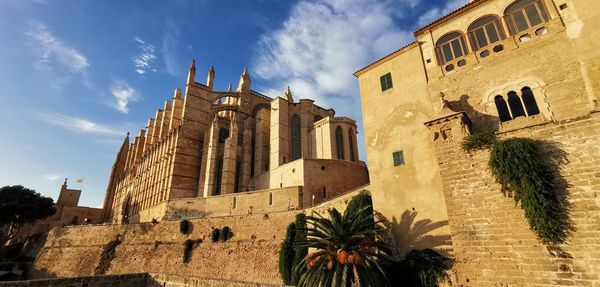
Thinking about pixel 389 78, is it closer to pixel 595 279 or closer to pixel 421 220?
pixel 421 220

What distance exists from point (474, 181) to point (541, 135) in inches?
95.0

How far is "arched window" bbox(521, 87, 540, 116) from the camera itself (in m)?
11.0

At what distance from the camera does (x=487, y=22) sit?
12.8m

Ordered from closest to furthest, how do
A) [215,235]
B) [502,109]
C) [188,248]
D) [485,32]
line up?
[502,109] → [485,32] → [215,235] → [188,248]

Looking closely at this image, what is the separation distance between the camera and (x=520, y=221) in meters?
8.70

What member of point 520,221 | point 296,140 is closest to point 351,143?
point 296,140

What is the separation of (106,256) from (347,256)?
83.7 feet

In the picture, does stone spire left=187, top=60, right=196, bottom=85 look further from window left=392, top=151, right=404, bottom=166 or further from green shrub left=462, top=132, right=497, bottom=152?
green shrub left=462, top=132, right=497, bottom=152

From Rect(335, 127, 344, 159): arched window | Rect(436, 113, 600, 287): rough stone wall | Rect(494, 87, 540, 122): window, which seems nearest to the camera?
Rect(436, 113, 600, 287): rough stone wall

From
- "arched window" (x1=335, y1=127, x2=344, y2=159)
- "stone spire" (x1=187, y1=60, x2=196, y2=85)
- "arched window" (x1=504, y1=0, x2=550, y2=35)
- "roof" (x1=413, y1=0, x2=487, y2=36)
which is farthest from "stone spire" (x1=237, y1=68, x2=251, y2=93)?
"arched window" (x1=504, y1=0, x2=550, y2=35)

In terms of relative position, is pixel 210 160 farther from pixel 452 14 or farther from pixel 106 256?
pixel 452 14

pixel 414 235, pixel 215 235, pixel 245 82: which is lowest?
pixel 414 235

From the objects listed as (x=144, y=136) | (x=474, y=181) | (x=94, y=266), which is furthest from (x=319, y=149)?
(x=144, y=136)

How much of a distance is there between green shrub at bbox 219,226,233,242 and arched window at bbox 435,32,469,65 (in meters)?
18.1
